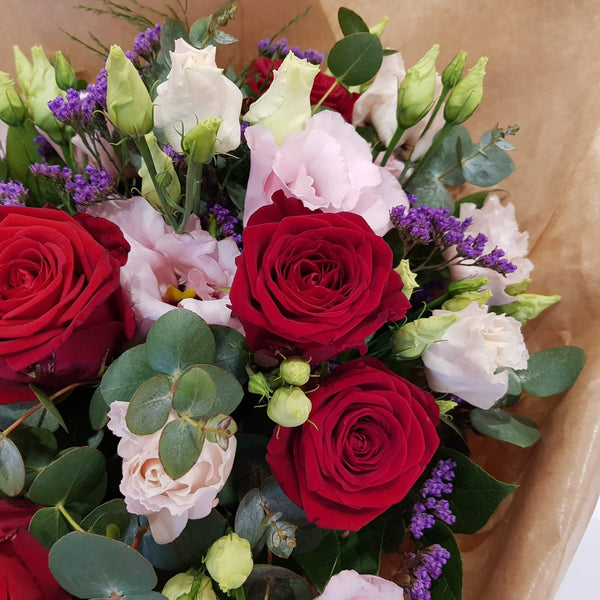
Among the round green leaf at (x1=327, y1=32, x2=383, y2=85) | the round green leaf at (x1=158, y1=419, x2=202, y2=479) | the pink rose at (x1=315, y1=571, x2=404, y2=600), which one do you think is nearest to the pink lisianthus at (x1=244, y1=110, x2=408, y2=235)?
the round green leaf at (x1=327, y1=32, x2=383, y2=85)

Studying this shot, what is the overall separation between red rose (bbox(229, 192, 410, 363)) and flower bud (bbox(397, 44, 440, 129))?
193 millimetres

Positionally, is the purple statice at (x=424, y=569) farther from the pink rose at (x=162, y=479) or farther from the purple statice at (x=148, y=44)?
the purple statice at (x=148, y=44)

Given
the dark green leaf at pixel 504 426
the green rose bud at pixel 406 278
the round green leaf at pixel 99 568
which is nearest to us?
the round green leaf at pixel 99 568

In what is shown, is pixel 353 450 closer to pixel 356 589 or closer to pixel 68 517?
pixel 356 589

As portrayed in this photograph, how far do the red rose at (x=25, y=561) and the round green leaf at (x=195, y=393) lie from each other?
0.19 meters

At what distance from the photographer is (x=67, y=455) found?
497 millimetres

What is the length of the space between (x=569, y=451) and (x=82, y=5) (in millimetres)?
845

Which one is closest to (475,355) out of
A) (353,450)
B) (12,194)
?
(353,450)

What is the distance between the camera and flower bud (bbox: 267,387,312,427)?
1.51 feet

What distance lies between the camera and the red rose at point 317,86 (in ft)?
2.25

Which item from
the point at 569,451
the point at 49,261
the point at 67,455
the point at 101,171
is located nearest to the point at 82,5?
the point at 101,171

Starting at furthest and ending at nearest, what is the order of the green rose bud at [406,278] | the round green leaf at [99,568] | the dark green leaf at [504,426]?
the dark green leaf at [504,426] → the green rose bud at [406,278] → the round green leaf at [99,568]

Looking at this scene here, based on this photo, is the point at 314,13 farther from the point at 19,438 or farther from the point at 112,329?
the point at 19,438

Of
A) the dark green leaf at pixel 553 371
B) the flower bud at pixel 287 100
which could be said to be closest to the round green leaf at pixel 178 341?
the flower bud at pixel 287 100
